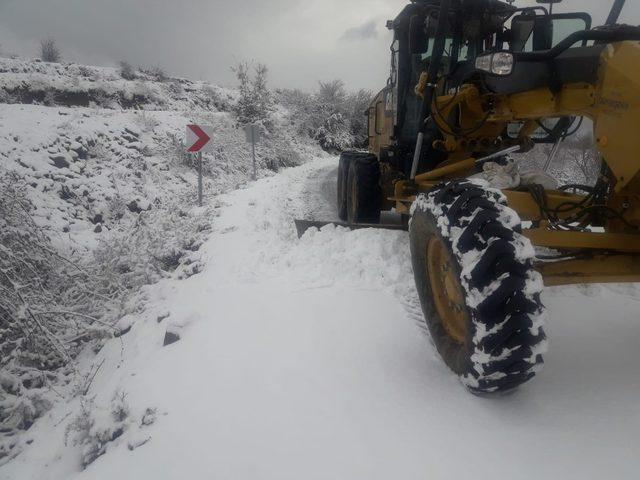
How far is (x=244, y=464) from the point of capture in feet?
6.46

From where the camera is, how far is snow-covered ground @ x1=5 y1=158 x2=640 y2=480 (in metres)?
1.92

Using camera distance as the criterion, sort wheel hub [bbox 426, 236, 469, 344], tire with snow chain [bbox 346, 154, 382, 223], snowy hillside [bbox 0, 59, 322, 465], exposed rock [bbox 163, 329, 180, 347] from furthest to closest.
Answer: tire with snow chain [bbox 346, 154, 382, 223], snowy hillside [bbox 0, 59, 322, 465], exposed rock [bbox 163, 329, 180, 347], wheel hub [bbox 426, 236, 469, 344]

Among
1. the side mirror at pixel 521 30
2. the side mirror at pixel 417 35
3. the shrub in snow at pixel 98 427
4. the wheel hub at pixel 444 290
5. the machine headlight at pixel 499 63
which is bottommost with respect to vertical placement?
the shrub in snow at pixel 98 427

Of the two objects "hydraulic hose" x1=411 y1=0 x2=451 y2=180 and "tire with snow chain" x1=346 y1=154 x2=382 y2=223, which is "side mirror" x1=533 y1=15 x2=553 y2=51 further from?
"tire with snow chain" x1=346 y1=154 x2=382 y2=223

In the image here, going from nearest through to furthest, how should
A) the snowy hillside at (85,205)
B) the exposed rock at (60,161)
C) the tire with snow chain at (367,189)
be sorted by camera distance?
the snowy hillside at (85,205) < the tire with snow chain at (367,189) < the exposed rock at (60,161)

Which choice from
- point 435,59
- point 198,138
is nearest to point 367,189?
point 435,59

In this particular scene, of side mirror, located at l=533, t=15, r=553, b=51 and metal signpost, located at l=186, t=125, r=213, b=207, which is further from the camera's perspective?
metal signpost, located at l=186, t=125, r=213, b=207

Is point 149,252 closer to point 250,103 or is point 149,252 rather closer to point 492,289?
point 492,289

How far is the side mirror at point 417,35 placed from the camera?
11.7ft

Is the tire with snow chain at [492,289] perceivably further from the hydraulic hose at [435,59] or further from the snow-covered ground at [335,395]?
the hydraulic hose at [435,59]

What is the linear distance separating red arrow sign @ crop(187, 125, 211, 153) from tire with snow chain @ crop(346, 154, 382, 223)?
3740 millimetres

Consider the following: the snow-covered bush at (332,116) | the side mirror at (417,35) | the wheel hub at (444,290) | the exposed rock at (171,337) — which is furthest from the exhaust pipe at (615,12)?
the snow-covered bush at (332,116)

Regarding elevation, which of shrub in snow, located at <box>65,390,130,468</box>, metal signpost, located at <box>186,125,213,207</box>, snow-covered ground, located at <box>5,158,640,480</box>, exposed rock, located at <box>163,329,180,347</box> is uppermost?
metal signpost, located at <box>186,125,213,207</box>

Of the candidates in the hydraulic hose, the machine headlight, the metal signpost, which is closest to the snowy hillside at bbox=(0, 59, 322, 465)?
the metal signpost
